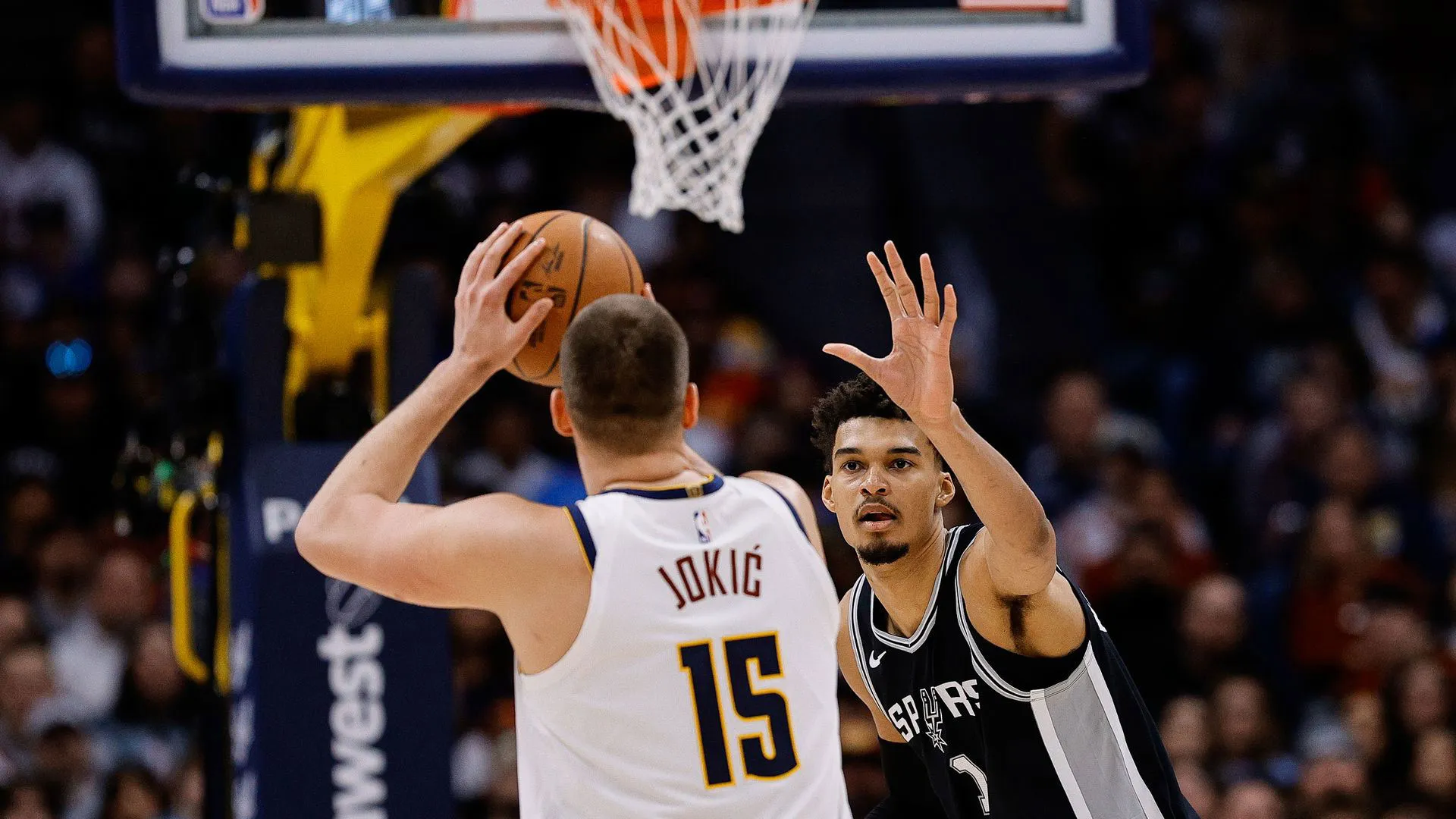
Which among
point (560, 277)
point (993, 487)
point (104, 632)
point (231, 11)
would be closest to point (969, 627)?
point (993, 487)

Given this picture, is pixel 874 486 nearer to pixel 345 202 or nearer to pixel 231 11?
pixel 231 11

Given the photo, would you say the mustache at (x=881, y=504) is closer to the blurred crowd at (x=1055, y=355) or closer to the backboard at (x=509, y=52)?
the backboard at (x=509, y=52)

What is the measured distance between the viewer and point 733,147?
176 inches

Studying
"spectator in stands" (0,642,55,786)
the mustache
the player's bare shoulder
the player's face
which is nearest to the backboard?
the player's face

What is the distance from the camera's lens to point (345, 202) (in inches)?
189

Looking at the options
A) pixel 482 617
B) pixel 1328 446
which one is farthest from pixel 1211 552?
pixel 482 617

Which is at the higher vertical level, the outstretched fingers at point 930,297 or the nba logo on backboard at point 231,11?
the nba logo on backboard at point 231,11

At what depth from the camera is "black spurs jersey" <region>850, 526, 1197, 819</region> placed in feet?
11.0

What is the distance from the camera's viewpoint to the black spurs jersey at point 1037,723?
3.35m

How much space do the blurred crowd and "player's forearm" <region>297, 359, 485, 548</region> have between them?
2324 mm

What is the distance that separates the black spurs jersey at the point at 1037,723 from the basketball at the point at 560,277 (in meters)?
0.86

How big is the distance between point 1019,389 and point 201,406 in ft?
18.5

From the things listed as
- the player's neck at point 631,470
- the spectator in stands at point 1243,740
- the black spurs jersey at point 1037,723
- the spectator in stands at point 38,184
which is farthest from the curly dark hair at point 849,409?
the spectator in stands at point 38,184

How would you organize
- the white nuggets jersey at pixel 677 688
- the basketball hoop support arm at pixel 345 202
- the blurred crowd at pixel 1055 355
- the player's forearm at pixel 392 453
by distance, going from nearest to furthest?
the white nuggets jersey at pixel 677 688
the player's forearm at pixel 392 453
the basketball hoop support arm at pixel 345 202
the blurred crowd at pixel 1055 355
